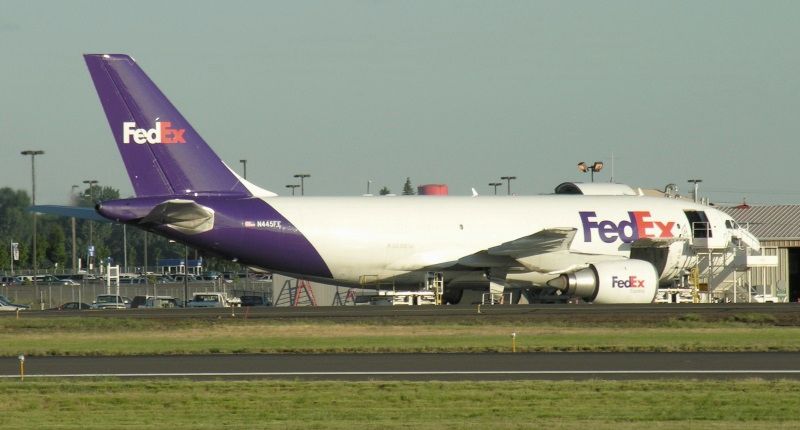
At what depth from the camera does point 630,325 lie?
1446 inches

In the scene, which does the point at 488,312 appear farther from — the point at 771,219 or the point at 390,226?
the point at 771,219

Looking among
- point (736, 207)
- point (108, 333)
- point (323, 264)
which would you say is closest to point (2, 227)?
point (736, 207)

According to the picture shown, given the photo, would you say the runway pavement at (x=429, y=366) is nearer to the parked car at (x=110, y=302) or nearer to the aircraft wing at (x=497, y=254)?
the aircraft wing at (x=497, y=254)

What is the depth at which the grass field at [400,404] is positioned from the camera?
1817 centimetres

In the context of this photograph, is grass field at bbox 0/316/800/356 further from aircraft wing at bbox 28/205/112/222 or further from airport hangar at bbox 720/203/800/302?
airport hangar at bbox 720/203/800/302

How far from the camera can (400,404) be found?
65.9ft

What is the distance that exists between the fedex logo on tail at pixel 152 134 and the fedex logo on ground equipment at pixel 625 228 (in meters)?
16.1

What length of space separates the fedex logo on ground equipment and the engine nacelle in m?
2.72

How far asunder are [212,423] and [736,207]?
5929 cm

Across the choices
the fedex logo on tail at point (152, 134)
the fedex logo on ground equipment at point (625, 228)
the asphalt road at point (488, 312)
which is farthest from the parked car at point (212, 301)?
the fedex logo on ground equipment at point (625, 228)

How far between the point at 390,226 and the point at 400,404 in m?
30.0

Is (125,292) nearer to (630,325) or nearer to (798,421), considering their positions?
(630,325)

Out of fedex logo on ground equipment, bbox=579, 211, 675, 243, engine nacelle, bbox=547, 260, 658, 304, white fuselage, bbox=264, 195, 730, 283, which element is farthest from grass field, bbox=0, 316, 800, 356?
fedex logo on ground equipment, bbox=579, 211, 675, 243

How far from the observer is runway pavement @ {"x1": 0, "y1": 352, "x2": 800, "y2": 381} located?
24.2m
